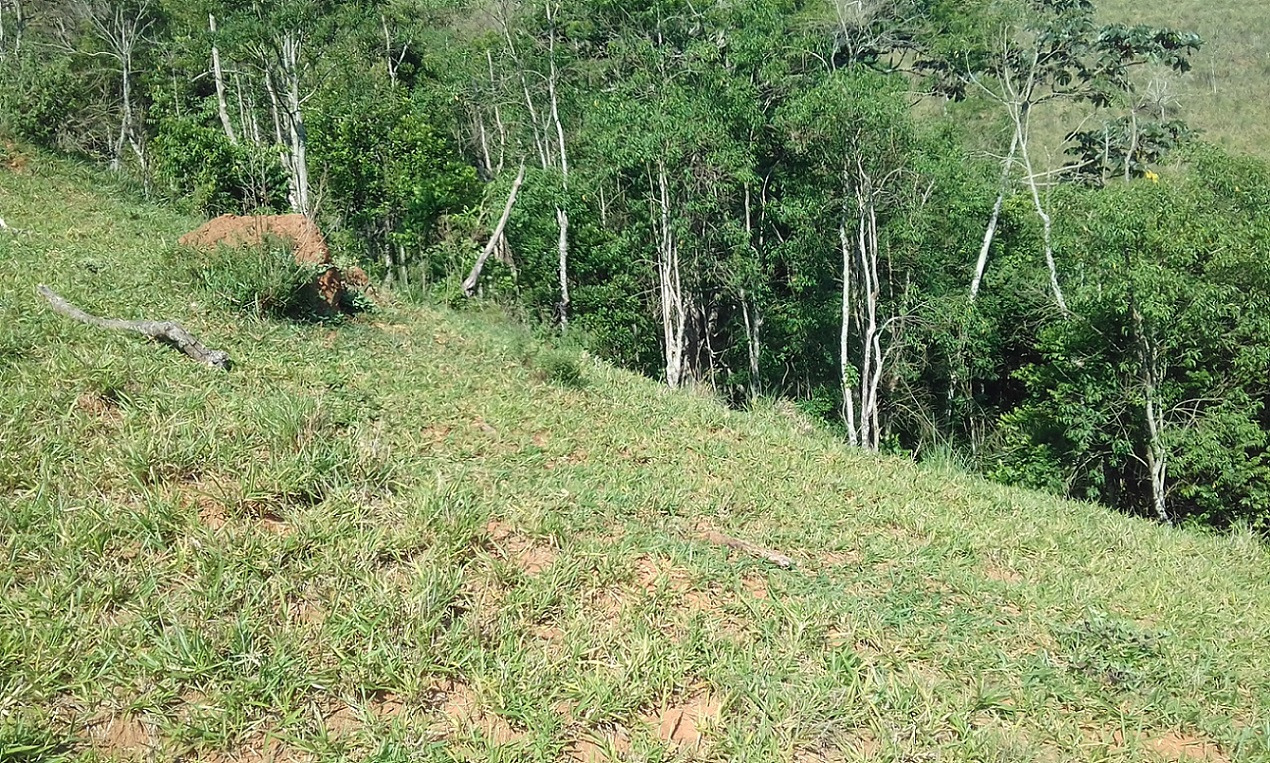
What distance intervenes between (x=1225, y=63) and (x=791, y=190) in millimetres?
35341

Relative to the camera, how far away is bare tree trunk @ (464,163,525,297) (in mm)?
14961

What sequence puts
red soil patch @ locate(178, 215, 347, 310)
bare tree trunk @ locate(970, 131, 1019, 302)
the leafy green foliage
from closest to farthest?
red soil patch @ locate(178, 215, 347, 310), the leafy green foliage, bare tree trunk @ locate(970, 131, 1019, 302)

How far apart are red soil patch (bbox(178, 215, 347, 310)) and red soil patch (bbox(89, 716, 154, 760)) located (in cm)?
449

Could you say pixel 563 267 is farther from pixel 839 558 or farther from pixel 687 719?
pixel 687 719

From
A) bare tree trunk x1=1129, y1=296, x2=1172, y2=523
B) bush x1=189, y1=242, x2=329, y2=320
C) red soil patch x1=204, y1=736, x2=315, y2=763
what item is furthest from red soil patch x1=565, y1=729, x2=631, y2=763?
bare tree trunk x1=1129, y1=296, x2=1172, y2=523

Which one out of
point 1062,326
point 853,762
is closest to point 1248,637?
point 853,762

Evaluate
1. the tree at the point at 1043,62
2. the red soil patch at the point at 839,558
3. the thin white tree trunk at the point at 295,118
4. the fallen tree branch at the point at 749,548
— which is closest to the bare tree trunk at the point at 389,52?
the thin white tree trunk at the point at 295,118

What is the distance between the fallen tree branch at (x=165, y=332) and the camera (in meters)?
4.58

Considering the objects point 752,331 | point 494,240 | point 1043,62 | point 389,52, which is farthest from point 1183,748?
point 389,52

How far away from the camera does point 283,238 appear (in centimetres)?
630

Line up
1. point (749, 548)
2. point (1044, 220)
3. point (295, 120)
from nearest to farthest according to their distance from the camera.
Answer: point (749, 548)
point (1044, 220)
point (295, 120)

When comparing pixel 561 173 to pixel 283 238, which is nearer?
pixel 283 238

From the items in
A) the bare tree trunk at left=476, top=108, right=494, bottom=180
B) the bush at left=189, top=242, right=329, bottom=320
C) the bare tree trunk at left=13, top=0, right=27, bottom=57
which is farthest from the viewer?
the bare tree trunk at left=476, top=108, right=494, bottom=180

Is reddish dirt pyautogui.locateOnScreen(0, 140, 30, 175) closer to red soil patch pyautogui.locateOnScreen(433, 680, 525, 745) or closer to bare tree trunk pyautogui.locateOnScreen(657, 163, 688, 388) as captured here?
bare tree trunk pyautogui.locateOnScreen(657, 163, 688, 388)
